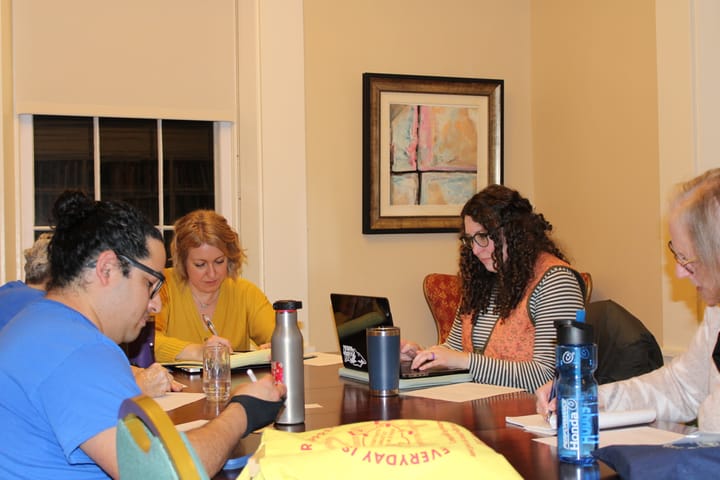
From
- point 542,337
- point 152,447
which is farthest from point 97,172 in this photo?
point 152,447

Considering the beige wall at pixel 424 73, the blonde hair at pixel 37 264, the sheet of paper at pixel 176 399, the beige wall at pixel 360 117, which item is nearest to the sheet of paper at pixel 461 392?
the sheet of paper at pixel 176 399

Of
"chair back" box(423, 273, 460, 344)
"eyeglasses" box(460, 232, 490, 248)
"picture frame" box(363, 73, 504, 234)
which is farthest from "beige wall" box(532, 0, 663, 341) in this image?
"eyeglasses" box(460, 232, 490, 248)

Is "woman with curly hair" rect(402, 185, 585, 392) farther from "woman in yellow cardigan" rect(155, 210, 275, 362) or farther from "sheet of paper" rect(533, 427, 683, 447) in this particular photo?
"woman in yellow cardigan" rect(155, 210, 275, 362)

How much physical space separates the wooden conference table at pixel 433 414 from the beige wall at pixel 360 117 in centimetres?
175

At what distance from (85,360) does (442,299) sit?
294 cm

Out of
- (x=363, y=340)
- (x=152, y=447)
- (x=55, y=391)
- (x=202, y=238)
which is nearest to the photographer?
(x=152, y=447)

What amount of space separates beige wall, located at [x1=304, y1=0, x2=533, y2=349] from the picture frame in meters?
0.07

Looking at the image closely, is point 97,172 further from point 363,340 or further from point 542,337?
point 542,337

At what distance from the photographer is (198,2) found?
12.7 feet

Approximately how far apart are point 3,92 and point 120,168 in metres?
0.62

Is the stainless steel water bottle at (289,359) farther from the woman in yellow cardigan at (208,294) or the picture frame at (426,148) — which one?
the picture frame at (426,148)

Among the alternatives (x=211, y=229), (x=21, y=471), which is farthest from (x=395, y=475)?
(x=211, y=229)

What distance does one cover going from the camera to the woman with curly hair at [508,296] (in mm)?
2322

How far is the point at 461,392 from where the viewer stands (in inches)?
82.9
